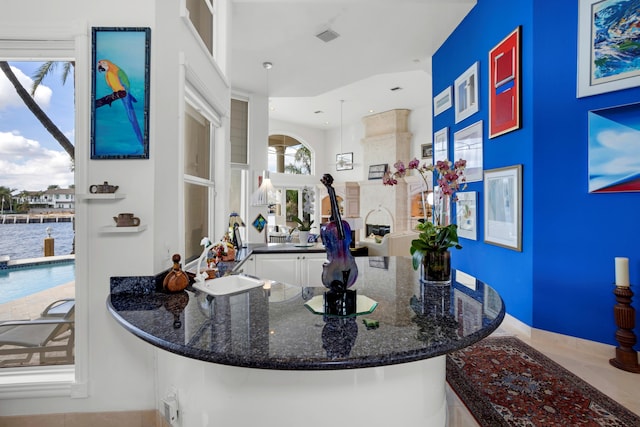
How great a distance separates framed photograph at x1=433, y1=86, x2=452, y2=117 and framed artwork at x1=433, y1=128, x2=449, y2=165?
29 centimetres

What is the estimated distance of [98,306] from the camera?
1.70 metres

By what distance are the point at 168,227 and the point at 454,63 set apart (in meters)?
3.84

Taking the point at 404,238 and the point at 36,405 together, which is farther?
the point at 404,238

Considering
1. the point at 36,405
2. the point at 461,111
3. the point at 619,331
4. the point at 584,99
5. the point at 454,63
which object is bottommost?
the point at 36,405

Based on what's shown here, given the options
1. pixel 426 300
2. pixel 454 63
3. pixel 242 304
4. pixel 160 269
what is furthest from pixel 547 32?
pixel 160 269

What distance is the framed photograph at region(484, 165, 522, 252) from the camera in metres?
2.82

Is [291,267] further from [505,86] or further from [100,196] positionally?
[505,86]

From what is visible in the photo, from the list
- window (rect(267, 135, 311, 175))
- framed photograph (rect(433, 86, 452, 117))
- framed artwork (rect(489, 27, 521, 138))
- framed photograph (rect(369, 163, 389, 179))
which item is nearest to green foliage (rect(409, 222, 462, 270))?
framed artwork (rect(489, 27, 521, 138))

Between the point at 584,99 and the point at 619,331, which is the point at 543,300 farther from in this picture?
the point at 584,99

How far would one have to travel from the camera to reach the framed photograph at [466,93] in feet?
11.5

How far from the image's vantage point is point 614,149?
94.0 inches

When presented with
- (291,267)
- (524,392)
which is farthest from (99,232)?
(524,392)

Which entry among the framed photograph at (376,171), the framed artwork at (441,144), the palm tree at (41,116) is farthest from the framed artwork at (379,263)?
the framed photograph at (376,171)

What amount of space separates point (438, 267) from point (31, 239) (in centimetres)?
230
